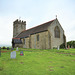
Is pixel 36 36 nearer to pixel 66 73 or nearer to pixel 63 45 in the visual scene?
pixel 63 45

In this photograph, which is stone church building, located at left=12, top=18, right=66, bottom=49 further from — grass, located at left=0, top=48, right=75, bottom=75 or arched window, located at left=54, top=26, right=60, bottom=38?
grass, located at left=0, top=48, right=75, bottom=75

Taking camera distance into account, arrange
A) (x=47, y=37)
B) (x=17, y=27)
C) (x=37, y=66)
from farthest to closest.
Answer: (x=17, y=27)
(x=47, y=37)
(x=37, y=66)

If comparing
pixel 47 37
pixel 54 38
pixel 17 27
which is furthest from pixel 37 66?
pixel 17 27

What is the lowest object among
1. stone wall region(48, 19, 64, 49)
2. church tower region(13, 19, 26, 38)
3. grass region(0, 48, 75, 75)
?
grass region(0, 48, 75, 75)

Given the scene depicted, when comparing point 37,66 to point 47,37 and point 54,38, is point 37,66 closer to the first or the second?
point 47,37

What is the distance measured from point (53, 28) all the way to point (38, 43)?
7473 millimetres

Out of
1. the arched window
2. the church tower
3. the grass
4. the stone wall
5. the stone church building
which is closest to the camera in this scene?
the grass

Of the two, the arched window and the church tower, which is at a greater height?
the church tower

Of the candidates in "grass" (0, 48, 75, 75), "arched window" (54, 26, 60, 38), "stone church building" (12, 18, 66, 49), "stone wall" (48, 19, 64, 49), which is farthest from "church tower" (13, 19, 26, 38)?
"grass" (0, 48, 75, 75)

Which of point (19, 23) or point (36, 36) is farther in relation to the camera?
point (19, 23)

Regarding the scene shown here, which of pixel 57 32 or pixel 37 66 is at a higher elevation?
pixel 57 32

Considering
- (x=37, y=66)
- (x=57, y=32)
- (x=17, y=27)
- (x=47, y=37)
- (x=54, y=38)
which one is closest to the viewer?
(x=37, y=66)

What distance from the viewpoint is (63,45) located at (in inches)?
1109

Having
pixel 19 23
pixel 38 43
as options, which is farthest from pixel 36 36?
pixel 19 23
